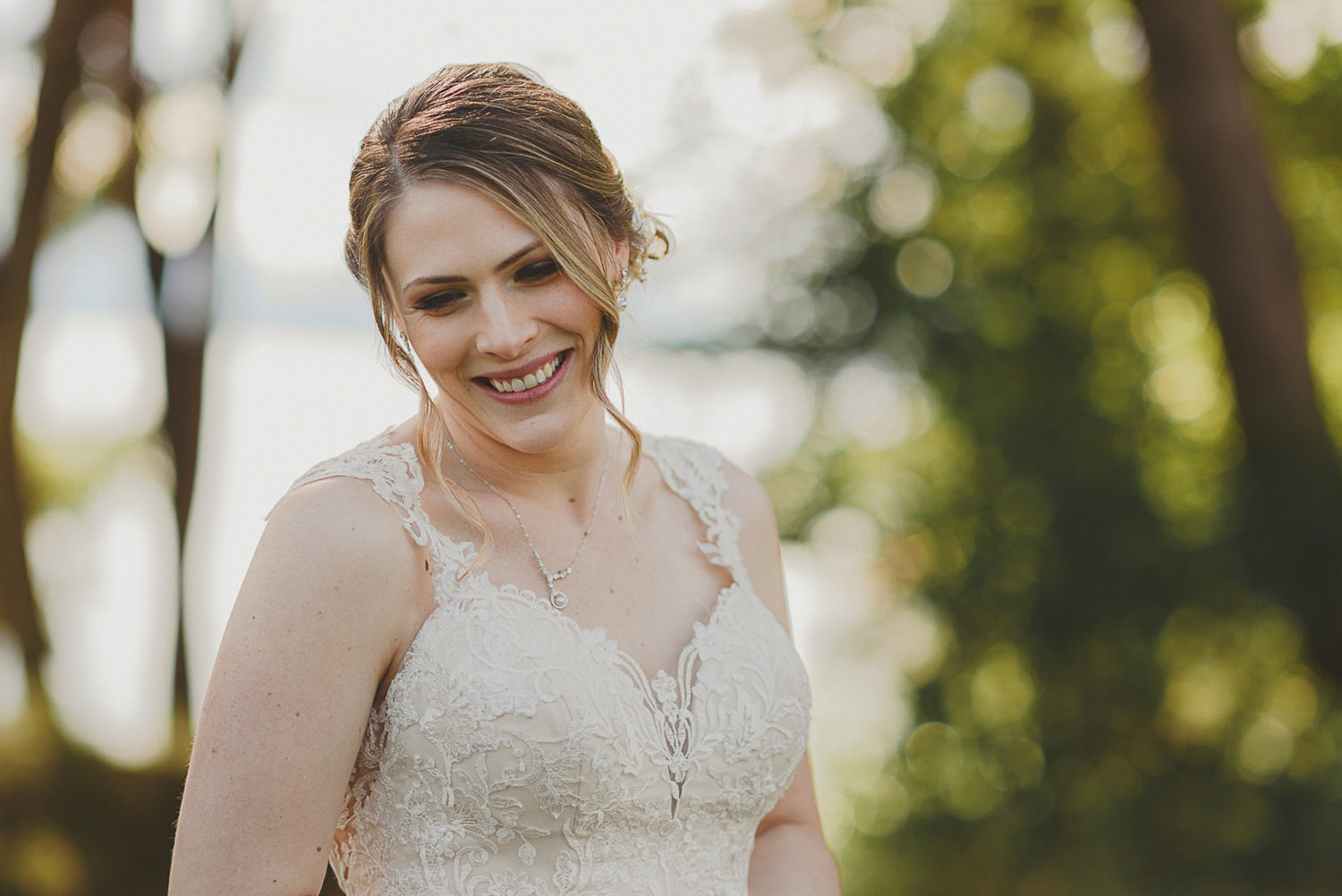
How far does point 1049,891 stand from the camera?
243 inches

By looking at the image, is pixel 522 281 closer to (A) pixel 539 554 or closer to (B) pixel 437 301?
(B) pixel 437 301

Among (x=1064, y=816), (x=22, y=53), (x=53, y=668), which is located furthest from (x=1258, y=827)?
(x=22, y=53)

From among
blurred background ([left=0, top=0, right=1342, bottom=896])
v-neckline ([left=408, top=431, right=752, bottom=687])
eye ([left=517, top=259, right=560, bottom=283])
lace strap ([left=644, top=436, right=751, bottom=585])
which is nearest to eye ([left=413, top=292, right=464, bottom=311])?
eye ([left=517, top=259, right=560, bottom=283])

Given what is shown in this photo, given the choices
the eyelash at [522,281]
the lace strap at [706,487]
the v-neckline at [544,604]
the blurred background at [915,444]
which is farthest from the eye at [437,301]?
the blurred background at [915,444]

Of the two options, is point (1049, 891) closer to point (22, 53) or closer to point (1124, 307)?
point (1124, 307)

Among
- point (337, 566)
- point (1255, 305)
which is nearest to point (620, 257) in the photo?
point (337, 566)

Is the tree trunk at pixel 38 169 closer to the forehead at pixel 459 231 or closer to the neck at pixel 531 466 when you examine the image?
the neck at pixel 531 466

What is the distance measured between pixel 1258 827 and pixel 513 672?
5677 millimetres

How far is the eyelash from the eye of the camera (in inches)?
77.8

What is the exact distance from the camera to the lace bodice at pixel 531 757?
1856 millimetres

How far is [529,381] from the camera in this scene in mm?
2037

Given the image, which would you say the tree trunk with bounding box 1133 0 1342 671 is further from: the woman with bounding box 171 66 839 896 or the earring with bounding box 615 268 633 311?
the earring with bounding box 615 268 633 311

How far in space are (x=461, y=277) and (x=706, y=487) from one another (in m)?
0.83

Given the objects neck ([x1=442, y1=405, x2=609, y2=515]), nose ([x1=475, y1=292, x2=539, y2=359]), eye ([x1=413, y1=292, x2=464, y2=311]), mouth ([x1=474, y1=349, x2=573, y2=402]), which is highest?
eye ([x1=413, y1=292, x2=464, y2=311])
